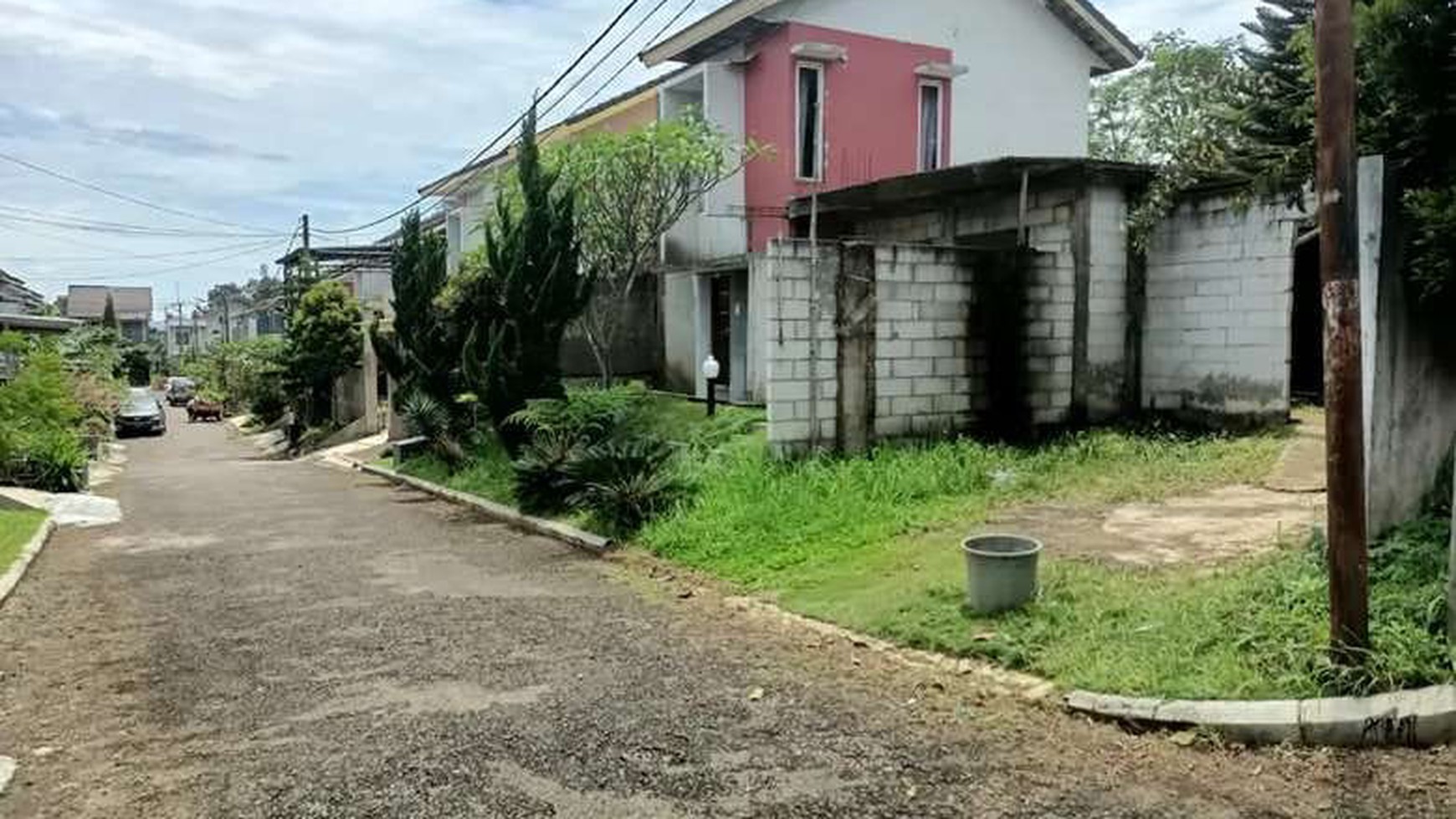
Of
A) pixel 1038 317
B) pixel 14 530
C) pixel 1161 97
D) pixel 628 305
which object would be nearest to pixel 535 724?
pixel 1038 317

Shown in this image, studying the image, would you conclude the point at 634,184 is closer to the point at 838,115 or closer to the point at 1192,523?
the point at 838,115

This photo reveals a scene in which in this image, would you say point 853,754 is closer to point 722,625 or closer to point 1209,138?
point 722,625

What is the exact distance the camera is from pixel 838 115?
18297 mm

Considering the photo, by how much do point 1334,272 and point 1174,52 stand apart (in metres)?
23.2

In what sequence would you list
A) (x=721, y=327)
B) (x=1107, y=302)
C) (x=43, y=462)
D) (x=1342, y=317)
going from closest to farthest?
(x=1342, y=317), (x=1107, y=302), (x=43, y=462), (x=721, y=327)

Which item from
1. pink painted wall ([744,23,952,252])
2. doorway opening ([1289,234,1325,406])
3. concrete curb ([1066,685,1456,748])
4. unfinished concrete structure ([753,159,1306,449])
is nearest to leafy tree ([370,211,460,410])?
pink painted wall ([744,23,952,252])

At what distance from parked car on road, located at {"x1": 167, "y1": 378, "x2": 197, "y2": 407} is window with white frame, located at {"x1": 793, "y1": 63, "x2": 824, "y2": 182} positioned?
5550 cm

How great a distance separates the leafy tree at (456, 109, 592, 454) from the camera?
49.6 feet

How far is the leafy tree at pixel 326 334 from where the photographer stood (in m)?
32.1

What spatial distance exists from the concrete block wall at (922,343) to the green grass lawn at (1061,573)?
64 cm

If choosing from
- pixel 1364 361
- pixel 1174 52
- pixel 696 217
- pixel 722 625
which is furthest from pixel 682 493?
pixel 1174 52

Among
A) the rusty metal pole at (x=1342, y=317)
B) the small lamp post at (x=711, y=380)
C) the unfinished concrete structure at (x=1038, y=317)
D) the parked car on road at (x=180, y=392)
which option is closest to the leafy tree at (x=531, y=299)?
the small lamp post at (x=711, y=380)

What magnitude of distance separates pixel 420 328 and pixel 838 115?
855 cm

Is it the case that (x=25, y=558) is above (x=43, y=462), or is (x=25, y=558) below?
A: below
